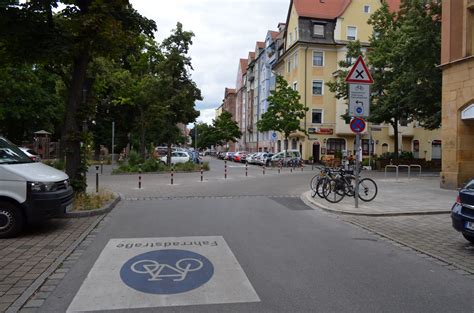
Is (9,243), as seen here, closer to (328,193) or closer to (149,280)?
(149,280)

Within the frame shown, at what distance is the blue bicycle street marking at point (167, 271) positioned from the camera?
5610 mm

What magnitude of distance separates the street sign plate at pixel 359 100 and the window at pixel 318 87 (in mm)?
40632

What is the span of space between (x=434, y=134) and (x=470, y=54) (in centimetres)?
4060

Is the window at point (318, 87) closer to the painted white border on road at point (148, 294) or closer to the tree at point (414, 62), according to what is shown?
the tree at point (414, 62)

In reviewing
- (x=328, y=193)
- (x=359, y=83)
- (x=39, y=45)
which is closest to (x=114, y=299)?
(x=39, y=45)

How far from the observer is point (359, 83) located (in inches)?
498

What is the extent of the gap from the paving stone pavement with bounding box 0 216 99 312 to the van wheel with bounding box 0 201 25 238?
0.15 meters

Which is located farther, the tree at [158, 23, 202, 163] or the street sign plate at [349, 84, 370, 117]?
the tree at [158, 23, 202, 163]

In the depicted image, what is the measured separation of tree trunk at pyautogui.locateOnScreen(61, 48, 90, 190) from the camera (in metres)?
12.6

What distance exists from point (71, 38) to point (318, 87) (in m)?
43.5

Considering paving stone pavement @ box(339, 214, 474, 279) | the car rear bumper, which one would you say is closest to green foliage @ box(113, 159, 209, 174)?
paving stone pavement @ box(339, 214, 474, 279)

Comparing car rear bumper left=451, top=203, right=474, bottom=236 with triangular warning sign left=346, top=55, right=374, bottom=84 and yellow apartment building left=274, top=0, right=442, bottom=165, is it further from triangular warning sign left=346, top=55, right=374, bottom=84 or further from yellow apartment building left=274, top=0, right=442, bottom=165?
yellow apartment building left=274, top=0, right=442, bottom=165

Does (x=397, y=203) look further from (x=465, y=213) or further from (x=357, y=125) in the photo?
(x=465, y=213)

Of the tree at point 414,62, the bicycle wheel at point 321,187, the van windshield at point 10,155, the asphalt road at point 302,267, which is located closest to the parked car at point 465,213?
the asphalt road at point 302,267
